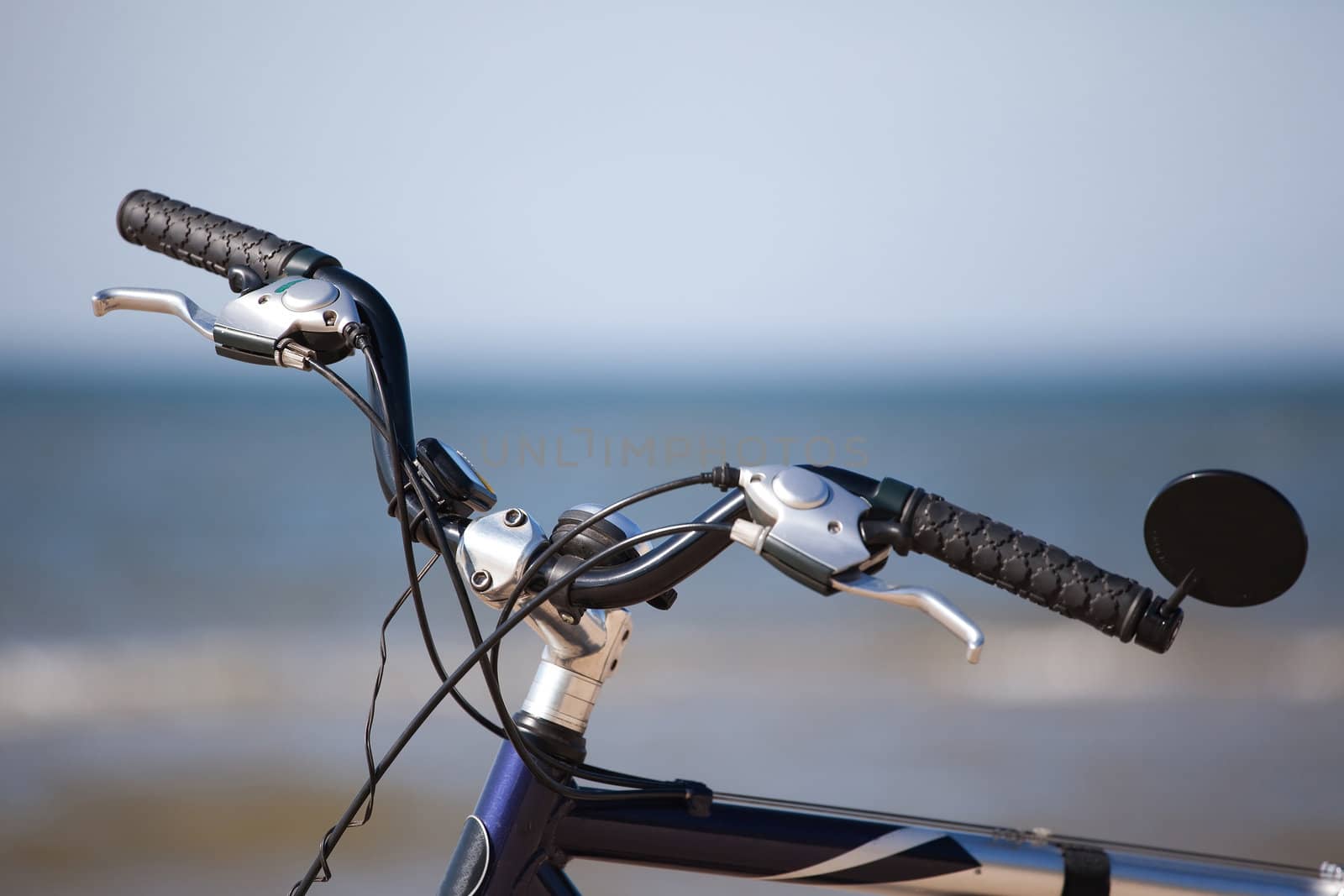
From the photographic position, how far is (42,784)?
8.25 ft

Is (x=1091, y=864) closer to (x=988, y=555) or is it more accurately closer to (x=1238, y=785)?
(x=988, y=555)

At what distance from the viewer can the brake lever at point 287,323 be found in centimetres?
80

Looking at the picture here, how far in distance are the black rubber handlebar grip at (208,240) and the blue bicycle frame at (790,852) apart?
423mm

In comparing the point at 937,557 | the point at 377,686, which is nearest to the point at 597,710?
the point at 377,686

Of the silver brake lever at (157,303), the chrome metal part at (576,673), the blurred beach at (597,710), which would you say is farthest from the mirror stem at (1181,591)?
the blurred beach at (597,710)

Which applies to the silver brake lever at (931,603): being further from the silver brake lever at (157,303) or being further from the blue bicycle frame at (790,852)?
the silver brake lever at (157,303)

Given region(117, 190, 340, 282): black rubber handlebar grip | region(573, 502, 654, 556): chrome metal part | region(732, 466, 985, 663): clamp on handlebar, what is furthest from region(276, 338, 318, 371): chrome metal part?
region(732, 466, 985, 663): clamp on handlebar

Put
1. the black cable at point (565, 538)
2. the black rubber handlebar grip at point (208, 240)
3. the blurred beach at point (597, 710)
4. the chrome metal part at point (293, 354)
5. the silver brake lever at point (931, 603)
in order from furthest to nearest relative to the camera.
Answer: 1. the blurred beach at point (597, 710)
2. the black rubber handlebar grip at point (208, 240)
3. the chrome metal part at point (293, 354)
4. the black cable at point (565, 538)
5. the silver brake lever at point (931, 603)

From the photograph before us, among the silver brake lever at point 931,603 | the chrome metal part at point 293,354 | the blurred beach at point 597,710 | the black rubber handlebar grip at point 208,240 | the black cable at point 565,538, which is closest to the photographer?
the silver brake lever at point 931,603

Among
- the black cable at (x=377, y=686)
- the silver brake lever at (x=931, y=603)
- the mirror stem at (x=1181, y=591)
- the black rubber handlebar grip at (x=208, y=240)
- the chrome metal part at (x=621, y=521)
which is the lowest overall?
the black cable at (x=377, y=686)

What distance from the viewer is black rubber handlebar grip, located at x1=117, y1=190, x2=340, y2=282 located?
0.90 meters

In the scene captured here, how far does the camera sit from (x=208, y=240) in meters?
0.93

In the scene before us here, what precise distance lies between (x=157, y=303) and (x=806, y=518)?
0.56 metres

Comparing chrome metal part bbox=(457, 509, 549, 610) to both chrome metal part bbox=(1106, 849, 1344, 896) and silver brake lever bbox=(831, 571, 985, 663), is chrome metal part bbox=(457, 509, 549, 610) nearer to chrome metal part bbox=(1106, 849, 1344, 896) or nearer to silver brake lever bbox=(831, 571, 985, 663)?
silver brake lever bbox=(831, 571, 985, 663)
